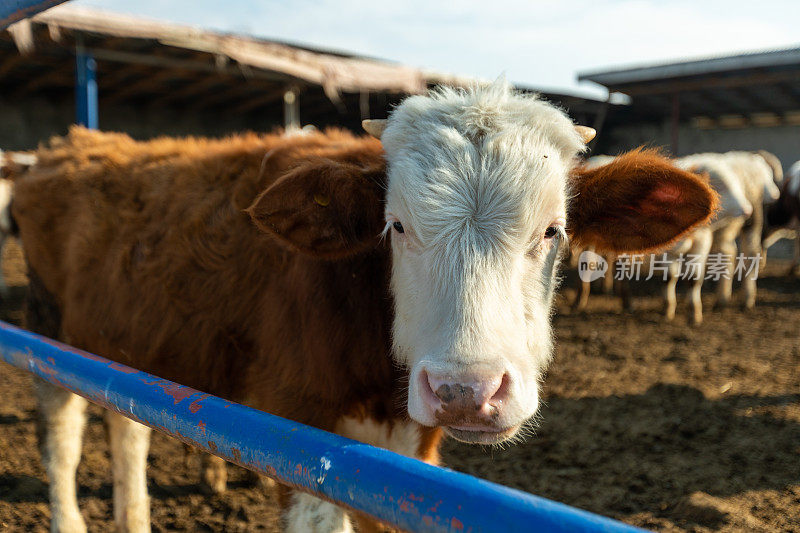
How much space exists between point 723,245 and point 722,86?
4.15 meters

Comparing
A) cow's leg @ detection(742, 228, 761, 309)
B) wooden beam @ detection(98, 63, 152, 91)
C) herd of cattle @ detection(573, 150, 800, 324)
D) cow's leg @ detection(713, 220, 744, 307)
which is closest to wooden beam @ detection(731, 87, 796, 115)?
herd of cattle @ detection(573, 150, 800, 324)

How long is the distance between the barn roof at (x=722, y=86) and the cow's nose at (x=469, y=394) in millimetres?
11019

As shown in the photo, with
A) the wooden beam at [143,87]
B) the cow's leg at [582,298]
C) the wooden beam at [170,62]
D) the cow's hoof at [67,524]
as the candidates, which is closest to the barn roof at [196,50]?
the wooden beam at [170,62]

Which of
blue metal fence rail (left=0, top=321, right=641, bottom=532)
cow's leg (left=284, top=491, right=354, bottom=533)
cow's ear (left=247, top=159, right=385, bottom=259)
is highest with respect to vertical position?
cow's ear (left=247, top=159, right=385, bottom=259)

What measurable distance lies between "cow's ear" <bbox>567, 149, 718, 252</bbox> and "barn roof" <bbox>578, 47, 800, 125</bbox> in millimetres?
9945

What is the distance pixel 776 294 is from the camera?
9656 mm

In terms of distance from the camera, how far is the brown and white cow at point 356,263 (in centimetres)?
160

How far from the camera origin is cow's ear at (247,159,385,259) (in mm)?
1845

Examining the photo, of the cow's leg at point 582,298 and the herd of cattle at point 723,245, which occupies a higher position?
the herd of cattle at point 723,245

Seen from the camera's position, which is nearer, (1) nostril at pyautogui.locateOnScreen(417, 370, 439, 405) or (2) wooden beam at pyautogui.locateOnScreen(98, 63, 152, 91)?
(1) nostril at pyautogui.locateOnScreen(417, 370, 439, 405)

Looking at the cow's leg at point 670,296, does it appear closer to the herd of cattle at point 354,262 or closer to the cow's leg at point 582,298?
the cow's leg at point 582,298

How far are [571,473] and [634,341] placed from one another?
3.55 meters

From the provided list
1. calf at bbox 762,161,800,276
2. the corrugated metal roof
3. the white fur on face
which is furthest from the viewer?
calf at bbox 762,161,800,276

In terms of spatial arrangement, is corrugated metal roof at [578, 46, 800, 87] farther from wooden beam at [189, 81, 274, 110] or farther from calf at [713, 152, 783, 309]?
wooden beam at [189, 81, 274, 110]
